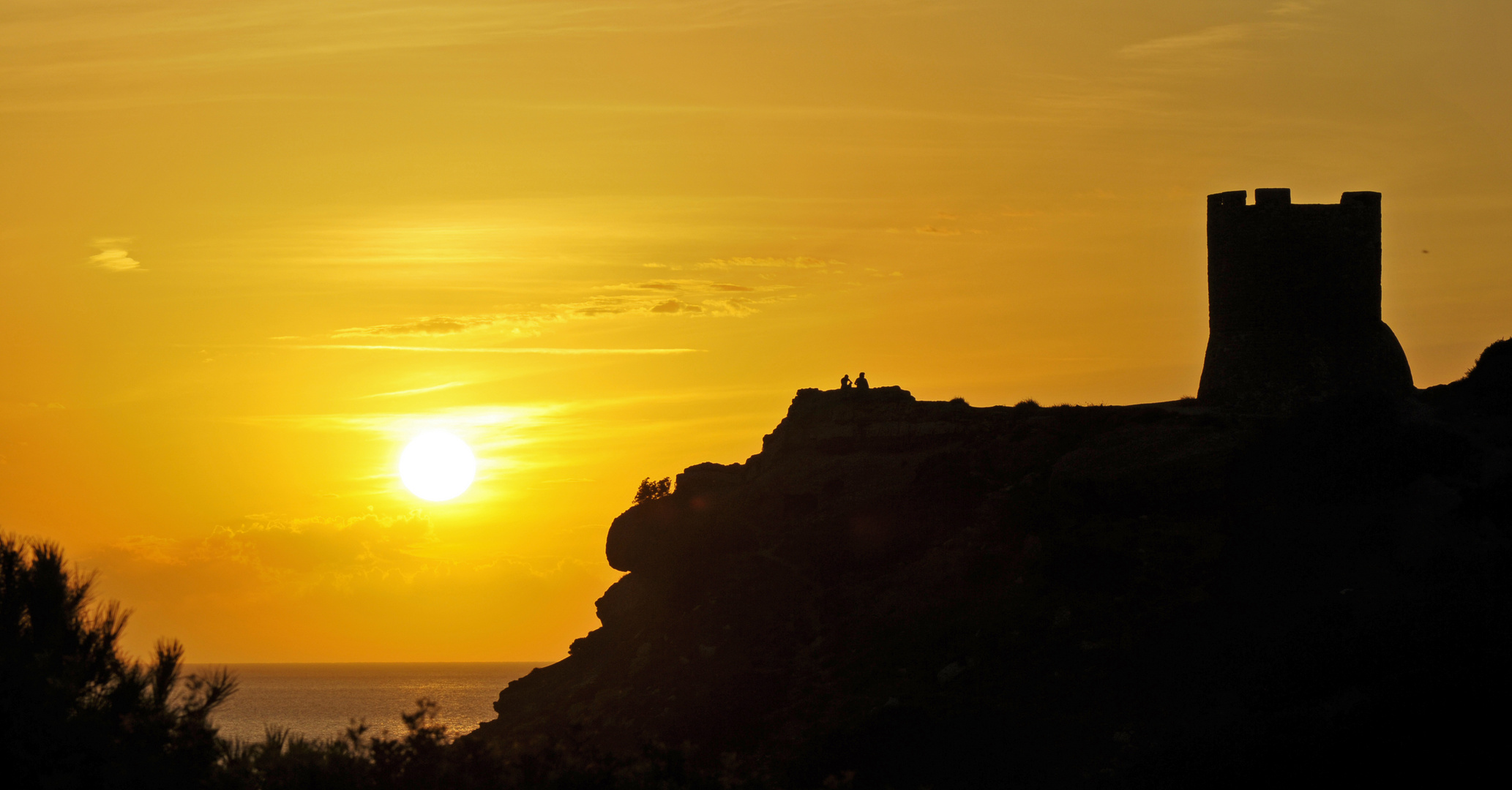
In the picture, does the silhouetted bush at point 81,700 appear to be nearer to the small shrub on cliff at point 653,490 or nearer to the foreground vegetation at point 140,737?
→ the foreground vegetation at point 140,737

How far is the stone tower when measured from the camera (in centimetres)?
3684

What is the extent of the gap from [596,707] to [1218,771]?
1995 cm

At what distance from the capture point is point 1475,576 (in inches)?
1081

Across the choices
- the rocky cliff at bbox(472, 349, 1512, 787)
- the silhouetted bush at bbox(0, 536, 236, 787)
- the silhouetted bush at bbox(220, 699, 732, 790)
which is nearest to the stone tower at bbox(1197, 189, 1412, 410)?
the rocky cliff at bbox(472, 349, 1512, 787)

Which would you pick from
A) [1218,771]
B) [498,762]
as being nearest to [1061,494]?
[1218,771]

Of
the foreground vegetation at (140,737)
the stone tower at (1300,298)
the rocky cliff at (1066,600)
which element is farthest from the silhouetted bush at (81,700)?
the stone tower at (1300,298)

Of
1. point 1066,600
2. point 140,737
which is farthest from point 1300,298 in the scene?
point 140,737

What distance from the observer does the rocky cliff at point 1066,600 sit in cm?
2558

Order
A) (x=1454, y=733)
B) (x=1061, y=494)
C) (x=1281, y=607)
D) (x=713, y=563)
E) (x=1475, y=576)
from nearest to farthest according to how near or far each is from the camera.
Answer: (x=1454, y=733) < (x=1475, y=576) < (x=1281, y=607) < (x=1061, y=494) < (x=713, y=563)

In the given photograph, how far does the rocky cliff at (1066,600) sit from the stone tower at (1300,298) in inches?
52.2

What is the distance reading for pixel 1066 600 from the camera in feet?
109

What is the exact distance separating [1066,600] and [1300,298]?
1161cm

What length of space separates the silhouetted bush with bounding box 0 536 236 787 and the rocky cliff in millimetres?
5103

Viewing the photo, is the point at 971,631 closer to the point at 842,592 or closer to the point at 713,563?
the point at 842,592
